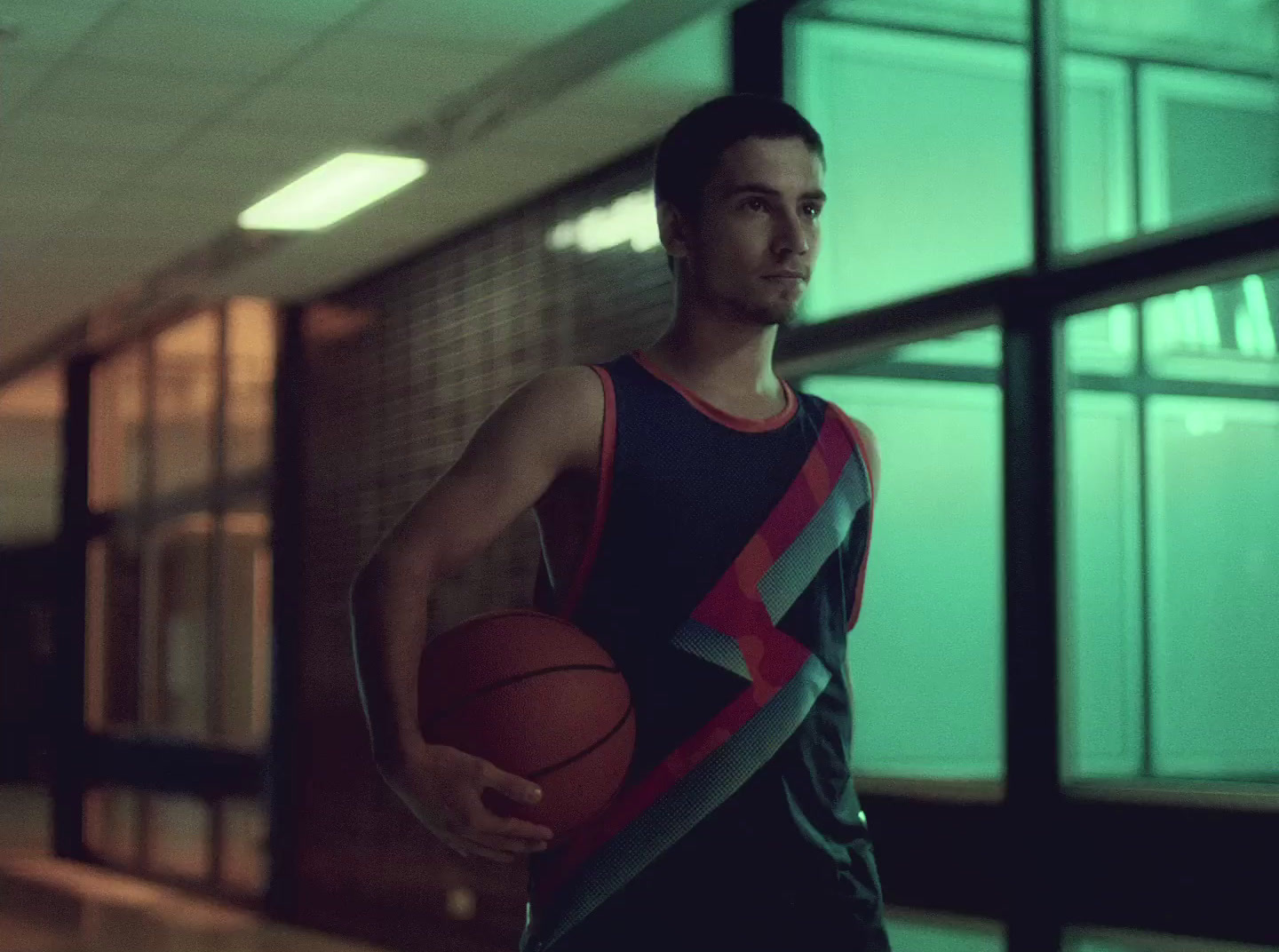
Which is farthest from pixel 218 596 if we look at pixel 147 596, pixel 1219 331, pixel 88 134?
pixel 1219 331

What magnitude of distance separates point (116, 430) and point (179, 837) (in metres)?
2.40

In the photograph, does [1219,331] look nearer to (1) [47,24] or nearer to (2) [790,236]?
(2) [790,236]

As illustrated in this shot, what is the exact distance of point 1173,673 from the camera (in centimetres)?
445

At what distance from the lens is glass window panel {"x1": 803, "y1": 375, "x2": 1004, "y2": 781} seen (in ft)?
16.2

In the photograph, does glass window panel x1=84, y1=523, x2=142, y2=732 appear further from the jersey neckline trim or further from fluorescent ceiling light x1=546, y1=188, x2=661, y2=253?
the jersey neckline trim

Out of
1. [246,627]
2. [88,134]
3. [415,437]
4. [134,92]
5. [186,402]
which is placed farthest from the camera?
[186,402]

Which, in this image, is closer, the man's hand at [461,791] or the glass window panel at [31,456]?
the man's hand at [461,791]

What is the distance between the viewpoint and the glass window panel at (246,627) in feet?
30.3

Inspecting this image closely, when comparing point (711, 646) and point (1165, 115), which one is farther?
point (1165, 115)

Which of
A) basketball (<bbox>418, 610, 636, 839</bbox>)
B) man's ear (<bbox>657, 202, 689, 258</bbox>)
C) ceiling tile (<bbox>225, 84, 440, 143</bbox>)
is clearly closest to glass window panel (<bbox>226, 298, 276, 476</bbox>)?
ceiling tile (<bbox>225, 84, 440, 143</bbox>)

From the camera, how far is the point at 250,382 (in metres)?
9.46

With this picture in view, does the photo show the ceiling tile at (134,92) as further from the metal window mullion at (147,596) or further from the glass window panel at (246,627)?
the metal window mullion at (147,596)

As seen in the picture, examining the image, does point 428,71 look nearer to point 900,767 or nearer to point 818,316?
point 818,316

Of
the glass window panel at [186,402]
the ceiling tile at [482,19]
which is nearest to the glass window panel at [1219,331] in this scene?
the ceiling tile at [482,19]
